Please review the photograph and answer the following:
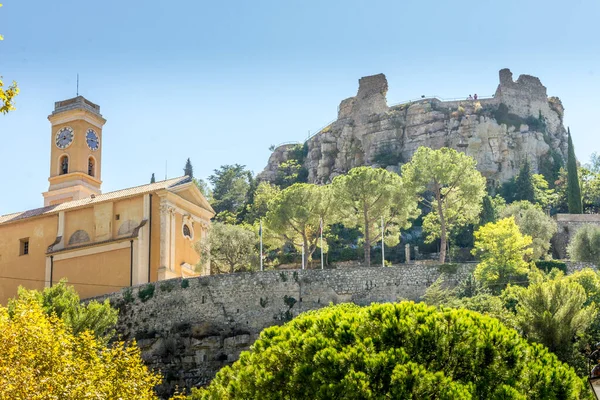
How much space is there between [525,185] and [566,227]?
8462mm

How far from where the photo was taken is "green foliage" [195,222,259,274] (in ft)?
162

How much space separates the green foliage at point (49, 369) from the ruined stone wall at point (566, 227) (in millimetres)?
45170

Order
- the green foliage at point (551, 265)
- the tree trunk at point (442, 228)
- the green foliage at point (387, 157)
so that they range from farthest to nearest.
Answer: the green foliage at point (387, 157) < the tree trunk at point (442, 228) < the green foliage at point (551, 265)

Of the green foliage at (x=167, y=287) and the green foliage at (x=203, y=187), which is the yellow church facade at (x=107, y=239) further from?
the green foliage at (x=203, y=187)

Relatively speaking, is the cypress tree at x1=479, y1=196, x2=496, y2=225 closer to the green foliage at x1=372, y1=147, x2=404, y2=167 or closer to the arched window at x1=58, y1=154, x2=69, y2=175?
the green foliage at x1=372, y1=147, x2=404, y2=167

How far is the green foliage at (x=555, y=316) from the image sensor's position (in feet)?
106

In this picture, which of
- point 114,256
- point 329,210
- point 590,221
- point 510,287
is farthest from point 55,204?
point 590,221

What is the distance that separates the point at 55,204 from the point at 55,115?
599 centimetres

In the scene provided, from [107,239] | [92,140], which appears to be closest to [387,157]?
[92,140]

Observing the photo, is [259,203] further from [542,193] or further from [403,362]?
[403,362]

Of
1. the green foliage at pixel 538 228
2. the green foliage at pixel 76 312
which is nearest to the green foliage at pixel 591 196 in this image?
the green foliage at pixel 538 228

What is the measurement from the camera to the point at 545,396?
21.3 meters

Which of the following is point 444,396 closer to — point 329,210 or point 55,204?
point 329,210

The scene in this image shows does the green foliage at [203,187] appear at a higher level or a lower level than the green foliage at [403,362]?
higher
